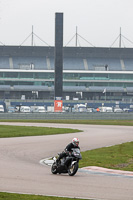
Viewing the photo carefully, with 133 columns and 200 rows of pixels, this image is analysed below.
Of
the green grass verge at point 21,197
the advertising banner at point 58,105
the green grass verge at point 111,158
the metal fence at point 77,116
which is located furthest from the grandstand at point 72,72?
the green grass verge at point 21,197

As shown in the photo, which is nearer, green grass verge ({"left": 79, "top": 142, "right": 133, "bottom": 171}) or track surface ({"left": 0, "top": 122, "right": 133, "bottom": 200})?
track surface ({"left": 0, "top": 122, "right": 133, "bottom": 200})

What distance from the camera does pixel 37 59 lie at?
127 meters

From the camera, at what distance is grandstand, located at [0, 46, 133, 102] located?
402 feet

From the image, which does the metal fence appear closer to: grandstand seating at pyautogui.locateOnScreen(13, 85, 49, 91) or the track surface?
grandstand seating at pyautogui.locateOnScreen(13, 85, 49, 91)

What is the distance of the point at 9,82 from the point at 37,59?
397 inches

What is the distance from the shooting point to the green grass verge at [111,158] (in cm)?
2133

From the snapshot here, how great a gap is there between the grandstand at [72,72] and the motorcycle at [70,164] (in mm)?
103059

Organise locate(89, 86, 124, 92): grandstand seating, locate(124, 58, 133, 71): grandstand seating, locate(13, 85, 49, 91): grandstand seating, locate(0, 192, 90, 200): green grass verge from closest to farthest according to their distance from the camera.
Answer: locate(0, 192, 90, 200): green grass verge
locate(13, 85, 49, 91): grandstand seating
locate(89, 86, 124, 92): grandstand seating
locate(124, 58, 133, 71): grandstand seating

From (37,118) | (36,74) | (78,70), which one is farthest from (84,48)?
(37,118)

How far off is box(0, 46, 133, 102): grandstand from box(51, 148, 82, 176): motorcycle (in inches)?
4057

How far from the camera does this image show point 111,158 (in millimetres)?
24203

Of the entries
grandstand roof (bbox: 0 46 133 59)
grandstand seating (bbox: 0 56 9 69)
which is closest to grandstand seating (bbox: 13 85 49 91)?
grandstand seating (bbox: 0 56 9 69)

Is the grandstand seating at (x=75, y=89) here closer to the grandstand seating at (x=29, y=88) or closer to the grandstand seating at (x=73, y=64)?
the grandstand seating at (x=29, y=88)

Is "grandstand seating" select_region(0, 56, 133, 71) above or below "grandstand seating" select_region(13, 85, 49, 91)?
above
